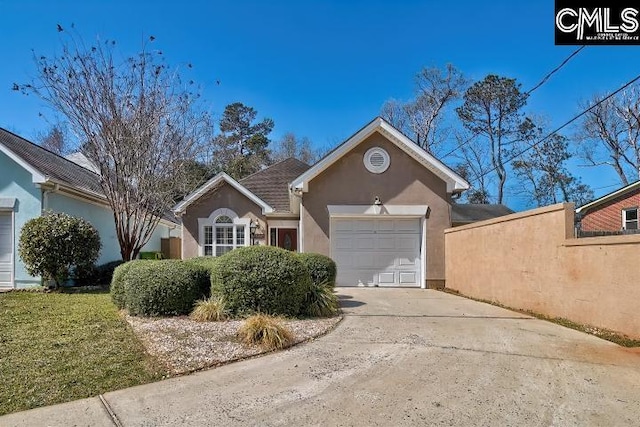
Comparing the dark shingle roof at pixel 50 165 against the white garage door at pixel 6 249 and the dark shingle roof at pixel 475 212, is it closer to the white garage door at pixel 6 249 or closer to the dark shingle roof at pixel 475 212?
the white garage door at pixel 6 249

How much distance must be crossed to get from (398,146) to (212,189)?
663 centimetres

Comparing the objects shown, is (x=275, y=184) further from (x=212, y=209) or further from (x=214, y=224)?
(x=214, y=224)

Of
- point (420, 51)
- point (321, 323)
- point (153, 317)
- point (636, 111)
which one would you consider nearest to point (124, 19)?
point (153, 317)

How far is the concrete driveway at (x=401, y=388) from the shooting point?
12.2 feet

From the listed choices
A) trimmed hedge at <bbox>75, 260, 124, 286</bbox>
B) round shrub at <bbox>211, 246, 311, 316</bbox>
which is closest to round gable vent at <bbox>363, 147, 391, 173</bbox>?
round shrub at <bbox>211, 246, 311, 316</bbox>

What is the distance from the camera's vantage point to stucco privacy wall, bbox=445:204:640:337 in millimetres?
6430

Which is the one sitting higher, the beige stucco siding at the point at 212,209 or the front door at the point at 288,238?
the beige stucco siding at the point at 212,209

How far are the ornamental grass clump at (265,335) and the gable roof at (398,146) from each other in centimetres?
757

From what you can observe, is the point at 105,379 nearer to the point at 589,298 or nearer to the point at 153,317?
the point at 153,317

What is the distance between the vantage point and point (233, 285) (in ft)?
24.4

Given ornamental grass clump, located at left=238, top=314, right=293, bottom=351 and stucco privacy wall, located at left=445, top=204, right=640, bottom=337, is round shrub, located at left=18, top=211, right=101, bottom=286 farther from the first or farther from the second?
stucco privacy wall, located at left=445, top=204, right=640, bottom=337

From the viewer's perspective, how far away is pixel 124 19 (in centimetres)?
1212

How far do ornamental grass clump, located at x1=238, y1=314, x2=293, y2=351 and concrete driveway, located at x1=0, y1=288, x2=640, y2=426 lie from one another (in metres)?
0.26

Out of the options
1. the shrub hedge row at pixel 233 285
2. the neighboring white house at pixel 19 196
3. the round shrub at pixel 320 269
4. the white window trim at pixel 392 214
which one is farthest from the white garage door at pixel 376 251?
the neighboring white house at pixel 19 196
